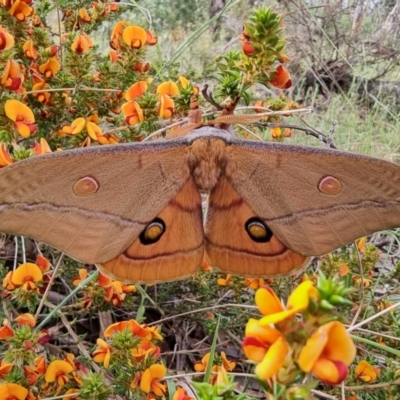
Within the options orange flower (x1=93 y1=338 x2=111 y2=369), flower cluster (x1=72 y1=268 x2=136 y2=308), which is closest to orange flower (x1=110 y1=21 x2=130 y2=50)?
flower cluster (x1=72 y1=268 x2=136 y2=308)

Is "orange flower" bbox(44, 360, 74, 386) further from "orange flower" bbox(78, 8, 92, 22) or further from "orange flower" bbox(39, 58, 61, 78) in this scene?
"orange flower" bbox(78, 8, 92, 22)

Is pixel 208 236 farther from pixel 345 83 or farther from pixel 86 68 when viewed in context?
pixel 345 83

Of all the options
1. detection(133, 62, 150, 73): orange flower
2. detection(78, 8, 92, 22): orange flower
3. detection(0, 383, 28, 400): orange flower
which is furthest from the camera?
detection(78, 8, 92, 22): orange flower

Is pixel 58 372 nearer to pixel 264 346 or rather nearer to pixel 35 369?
pixel 35 369

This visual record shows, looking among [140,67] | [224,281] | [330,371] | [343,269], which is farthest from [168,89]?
[330,371]

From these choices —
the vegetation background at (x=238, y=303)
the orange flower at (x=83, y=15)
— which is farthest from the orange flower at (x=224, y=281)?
the orange flower at (x=83, y=15)
